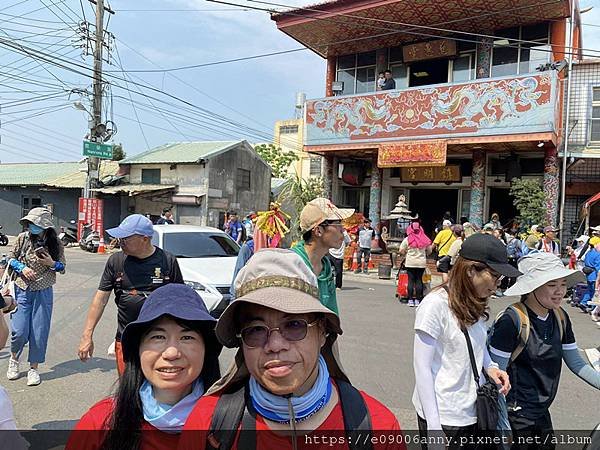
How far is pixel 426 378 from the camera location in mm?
2348

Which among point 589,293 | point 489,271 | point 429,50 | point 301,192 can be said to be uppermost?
point 429,50

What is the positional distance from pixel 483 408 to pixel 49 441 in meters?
3.28

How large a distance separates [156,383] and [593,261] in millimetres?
10434

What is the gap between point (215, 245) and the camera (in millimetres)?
8695

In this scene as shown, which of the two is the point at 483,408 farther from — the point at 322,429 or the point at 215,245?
the point at 215,245

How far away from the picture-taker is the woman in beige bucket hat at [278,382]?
140cm

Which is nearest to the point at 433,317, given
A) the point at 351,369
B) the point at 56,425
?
the point at 56,425

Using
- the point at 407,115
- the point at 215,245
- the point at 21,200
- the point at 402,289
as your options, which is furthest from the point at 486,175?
the point at 21,200

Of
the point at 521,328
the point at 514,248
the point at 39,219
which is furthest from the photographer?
the point at 514,248

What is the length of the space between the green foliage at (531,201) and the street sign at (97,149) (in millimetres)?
16959

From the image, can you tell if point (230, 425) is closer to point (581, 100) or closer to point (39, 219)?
point (39, 219)

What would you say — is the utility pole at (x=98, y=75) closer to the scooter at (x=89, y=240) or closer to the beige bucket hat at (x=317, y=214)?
the scooter at (x=89, y=240)

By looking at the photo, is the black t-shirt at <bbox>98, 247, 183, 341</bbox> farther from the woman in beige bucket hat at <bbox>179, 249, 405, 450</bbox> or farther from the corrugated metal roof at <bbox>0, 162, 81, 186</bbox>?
the corrugated metal roof at <bbox>0, 162, 81, 186</bbox>

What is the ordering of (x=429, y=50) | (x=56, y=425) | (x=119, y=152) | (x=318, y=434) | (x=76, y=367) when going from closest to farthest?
(x=318, y=434), (x=56, y=425), (x=76, y=367), (x=429, y=50), (x=119, y=152)
